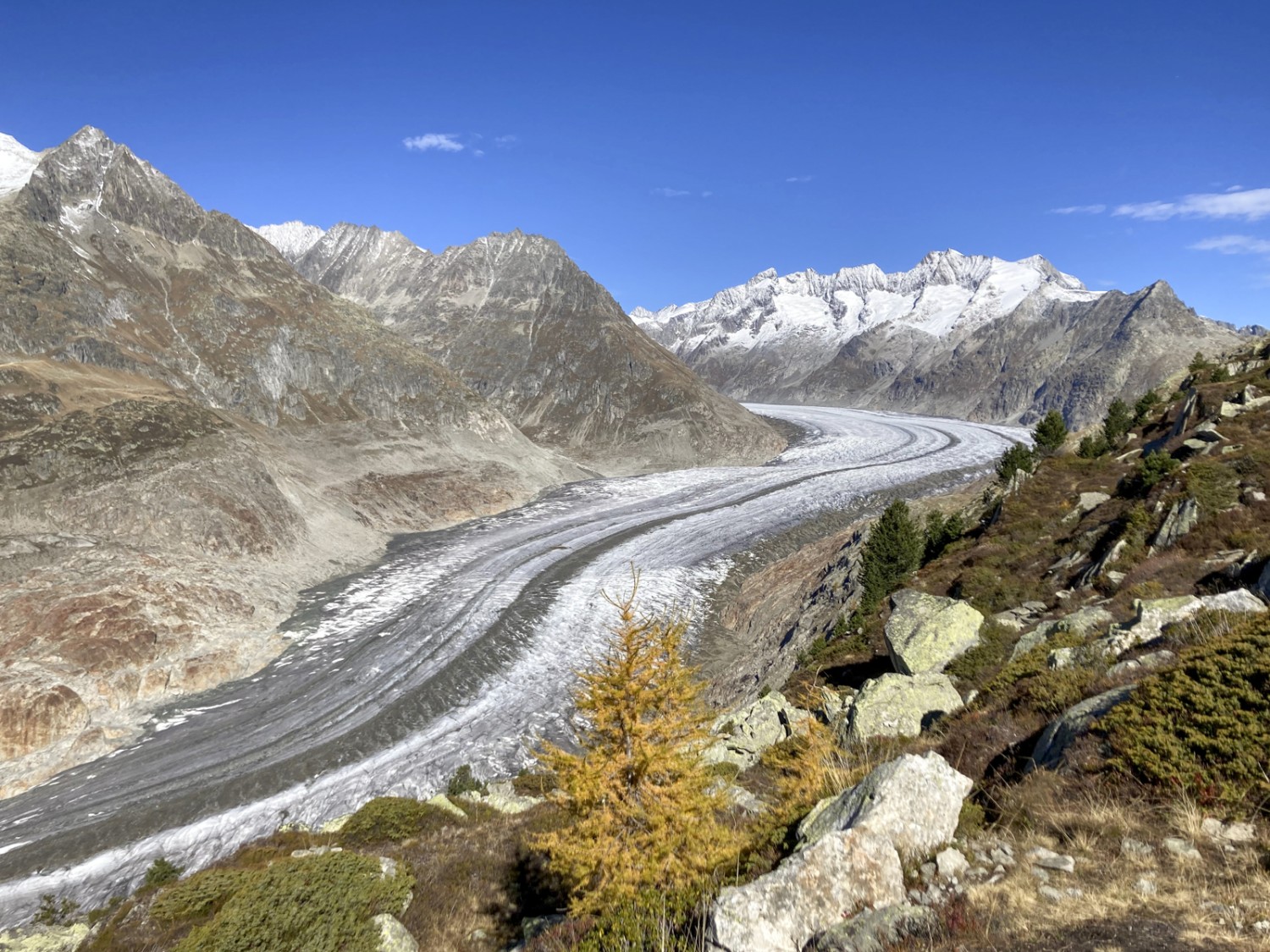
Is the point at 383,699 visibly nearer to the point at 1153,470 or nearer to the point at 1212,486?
the point at 1153,470

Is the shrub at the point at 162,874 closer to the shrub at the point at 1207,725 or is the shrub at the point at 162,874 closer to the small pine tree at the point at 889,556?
the shrub at the point at 1207,725

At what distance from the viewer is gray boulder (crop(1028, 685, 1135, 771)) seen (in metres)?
8.23

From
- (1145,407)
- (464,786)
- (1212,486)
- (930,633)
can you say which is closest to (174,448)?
(464,786)

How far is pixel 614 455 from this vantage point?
10312 cm

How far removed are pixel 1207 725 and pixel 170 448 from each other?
2530 inches

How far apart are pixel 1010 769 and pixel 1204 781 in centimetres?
246

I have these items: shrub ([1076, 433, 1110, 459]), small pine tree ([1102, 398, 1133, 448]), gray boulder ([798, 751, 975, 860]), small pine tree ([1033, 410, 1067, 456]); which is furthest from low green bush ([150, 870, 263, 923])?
small pine tree ([1033, 410, 1067, 456])

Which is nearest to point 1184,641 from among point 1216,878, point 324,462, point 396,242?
point 1216,878

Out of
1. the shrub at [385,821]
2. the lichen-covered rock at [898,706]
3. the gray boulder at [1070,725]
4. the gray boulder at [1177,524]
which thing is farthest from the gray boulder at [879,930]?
the gray boulder at [1177,524]

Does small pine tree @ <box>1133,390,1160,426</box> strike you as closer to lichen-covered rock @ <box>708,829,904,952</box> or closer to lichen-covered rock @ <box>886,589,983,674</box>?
lichen-covered rock @ <box>886,589,983,674</box>

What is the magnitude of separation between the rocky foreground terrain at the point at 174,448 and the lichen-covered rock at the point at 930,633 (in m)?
33.8

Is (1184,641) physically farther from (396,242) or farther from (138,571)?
(396,242)

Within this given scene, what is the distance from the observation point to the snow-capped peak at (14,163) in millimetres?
76750

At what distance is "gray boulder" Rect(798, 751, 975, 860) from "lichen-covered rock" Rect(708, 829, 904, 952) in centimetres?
28
